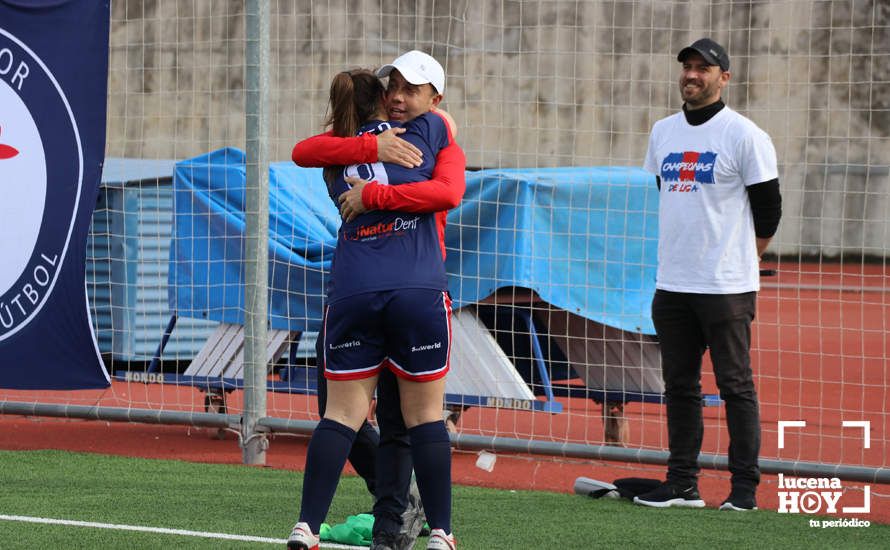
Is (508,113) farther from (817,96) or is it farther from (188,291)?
(188,291)

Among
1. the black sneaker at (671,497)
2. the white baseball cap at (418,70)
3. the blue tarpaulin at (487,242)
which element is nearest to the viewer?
the white baseball cap at (418,70)

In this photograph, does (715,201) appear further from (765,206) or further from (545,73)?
(545,73)

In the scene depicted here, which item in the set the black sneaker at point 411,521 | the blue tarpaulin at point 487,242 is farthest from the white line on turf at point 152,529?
the blue tarpaulin at point 487,242

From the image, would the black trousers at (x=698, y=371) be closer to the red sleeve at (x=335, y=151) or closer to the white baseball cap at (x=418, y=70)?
the white baseball cap at (x=418, y=70)

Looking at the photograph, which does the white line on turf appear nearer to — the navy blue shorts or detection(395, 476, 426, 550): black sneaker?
detection(395, 476, 426, 550): black sneaker

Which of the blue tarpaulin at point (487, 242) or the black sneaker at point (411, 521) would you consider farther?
the blue tarpaulin at point (487, 242)

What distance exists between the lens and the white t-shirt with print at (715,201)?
614cm

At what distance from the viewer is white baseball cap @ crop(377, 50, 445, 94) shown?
15.1ft

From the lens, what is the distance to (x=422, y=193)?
4516 mm

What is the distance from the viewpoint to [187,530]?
552 centimetres

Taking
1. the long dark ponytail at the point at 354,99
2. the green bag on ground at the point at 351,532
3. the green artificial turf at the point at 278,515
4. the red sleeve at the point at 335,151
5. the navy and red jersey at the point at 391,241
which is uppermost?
the long dark ponytail at the point at 354,99

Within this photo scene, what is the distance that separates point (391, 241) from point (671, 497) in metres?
2.46

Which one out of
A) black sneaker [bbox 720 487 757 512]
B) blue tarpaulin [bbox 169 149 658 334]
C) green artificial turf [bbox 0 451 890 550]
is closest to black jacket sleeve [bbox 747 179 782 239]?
black sneaker [bbox 720 487 757 512]

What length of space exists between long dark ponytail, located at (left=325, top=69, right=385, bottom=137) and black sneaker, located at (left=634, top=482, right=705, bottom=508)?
2.56m
